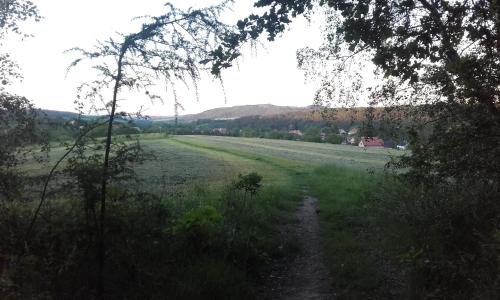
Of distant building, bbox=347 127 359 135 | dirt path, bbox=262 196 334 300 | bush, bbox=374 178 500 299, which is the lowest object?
dirt path, bbox=262 196 334 300

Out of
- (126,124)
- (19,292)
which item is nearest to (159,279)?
(19,292)

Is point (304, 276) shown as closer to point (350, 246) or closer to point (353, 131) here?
point (350, 246)

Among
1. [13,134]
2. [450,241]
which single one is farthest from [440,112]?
[13,134]

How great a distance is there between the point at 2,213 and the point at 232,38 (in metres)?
4.62

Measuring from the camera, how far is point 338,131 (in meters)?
11.9

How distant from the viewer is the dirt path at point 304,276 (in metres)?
7.38

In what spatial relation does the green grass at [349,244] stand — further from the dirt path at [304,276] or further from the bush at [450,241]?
the bush at [450,241]

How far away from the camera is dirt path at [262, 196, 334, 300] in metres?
7.38

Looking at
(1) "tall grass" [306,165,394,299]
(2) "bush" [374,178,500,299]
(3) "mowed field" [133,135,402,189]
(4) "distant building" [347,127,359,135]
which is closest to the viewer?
(2) "bush" [374,178,500,299]

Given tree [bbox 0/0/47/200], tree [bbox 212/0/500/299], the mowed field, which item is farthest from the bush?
the mowed field

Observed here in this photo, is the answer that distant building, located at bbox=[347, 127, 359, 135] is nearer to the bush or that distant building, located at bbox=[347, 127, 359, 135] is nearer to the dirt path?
the bush

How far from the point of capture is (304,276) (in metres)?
8.34

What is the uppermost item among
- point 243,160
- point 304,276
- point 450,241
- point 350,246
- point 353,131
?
point 353,131

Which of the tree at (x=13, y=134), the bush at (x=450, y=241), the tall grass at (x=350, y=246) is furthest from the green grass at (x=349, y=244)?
the tree at (x=13, y=134)
